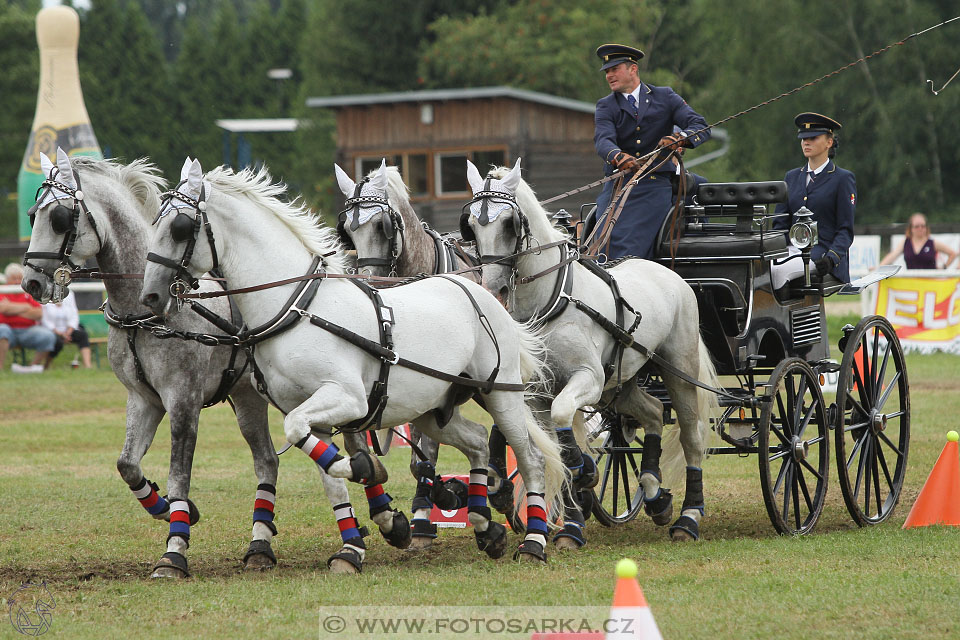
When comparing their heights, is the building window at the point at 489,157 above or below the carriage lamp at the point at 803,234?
above

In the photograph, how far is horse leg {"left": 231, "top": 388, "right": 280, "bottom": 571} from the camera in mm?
6445

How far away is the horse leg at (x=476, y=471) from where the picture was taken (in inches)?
257

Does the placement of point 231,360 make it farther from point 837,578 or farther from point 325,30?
point 325,30

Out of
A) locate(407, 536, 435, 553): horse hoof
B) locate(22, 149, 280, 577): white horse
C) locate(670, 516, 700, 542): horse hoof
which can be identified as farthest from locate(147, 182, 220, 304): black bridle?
locate(670, 516, 700, 542): horse hoof

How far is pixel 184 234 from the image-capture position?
18.0ft

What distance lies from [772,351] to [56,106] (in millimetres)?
18850

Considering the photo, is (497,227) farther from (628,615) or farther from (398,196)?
(628,615)

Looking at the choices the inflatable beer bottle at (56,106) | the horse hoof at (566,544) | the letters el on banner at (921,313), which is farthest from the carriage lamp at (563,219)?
the inflatable beer bottle at (56,106)

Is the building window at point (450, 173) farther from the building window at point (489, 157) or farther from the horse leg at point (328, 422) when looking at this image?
the horse leg at point (328, 422)

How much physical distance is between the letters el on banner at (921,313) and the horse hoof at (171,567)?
1344 centimetres

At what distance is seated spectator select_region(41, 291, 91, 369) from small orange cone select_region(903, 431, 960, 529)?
13.5 m

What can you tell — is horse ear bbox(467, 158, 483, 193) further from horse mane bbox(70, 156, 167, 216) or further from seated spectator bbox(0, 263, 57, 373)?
seated spectator bbox(0, 263, 57, 373)

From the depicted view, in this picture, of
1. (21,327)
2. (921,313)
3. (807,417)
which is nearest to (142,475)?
(807,417)

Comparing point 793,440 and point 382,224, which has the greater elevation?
point 382,224
